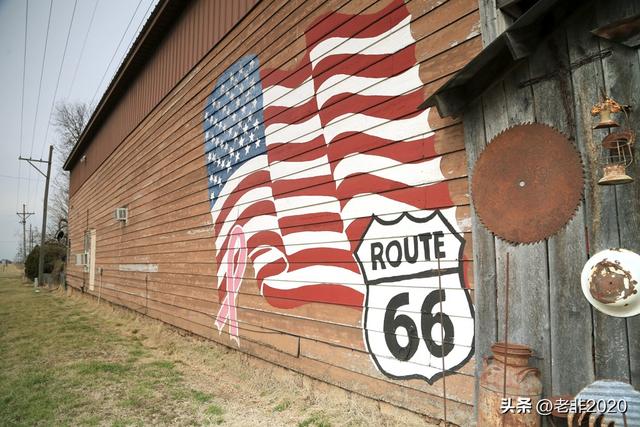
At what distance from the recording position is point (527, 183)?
2.49 m

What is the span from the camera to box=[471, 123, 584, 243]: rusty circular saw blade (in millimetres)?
2332

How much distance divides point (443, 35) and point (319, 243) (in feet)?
7.42

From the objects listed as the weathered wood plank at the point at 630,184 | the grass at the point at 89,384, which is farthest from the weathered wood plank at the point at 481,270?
the grass at the point at 89,384

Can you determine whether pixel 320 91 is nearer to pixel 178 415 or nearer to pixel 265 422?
pixel 265 422

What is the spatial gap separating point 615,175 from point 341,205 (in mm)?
2422

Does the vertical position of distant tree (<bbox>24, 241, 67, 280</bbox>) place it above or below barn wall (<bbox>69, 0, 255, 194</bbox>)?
below

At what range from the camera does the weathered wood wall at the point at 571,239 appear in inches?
82.9

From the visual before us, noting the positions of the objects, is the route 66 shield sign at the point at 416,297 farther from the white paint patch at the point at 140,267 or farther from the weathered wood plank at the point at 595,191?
the white paint patch at the point at 140,267

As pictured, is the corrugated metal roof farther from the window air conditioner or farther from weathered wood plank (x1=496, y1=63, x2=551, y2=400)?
weathered wood plank (x1=496, y1=63, x2=551, y2=400)

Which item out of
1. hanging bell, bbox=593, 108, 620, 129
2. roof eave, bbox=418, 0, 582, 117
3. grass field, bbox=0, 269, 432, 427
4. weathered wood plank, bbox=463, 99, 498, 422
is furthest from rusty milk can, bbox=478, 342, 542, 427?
roof eave, bbox=418, 0, 582, 117

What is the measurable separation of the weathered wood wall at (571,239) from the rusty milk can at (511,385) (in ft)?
0.62

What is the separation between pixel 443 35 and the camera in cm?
312

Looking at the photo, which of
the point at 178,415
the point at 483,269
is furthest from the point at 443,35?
the point at 178,415

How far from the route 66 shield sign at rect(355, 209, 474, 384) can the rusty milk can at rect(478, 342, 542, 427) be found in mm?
452
